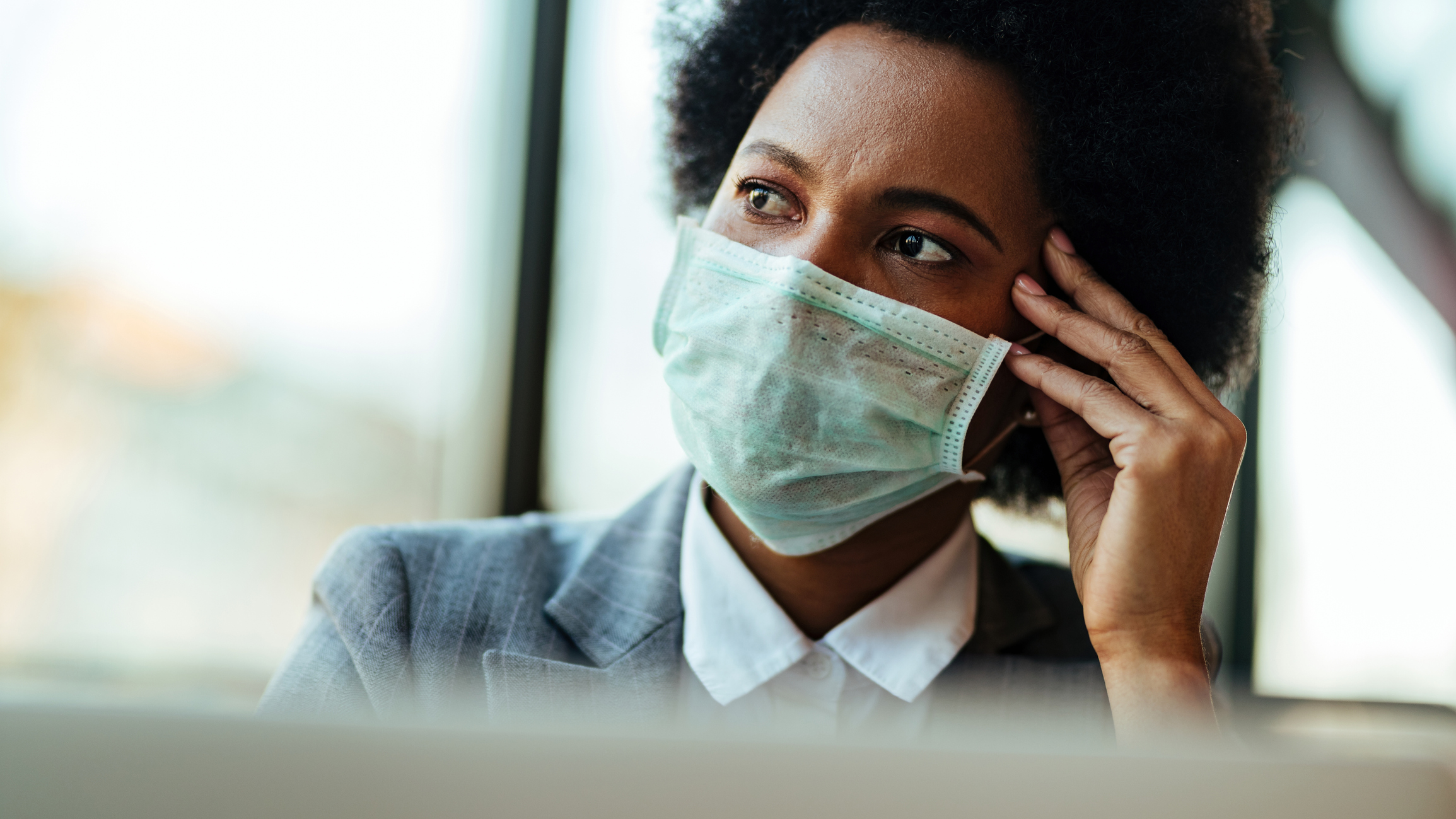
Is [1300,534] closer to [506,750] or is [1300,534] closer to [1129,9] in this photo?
[1129,9]

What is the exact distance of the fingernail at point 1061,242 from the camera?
1331mm

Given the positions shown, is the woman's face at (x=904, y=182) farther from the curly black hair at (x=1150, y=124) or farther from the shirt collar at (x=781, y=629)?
the shirt collar at (x=781, y=629)

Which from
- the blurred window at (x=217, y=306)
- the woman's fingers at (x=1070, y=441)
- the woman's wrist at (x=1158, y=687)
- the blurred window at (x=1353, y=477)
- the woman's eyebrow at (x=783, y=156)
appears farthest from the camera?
the blurred window at (x=1353, y=477)

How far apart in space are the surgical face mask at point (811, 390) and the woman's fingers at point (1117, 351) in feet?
0.24

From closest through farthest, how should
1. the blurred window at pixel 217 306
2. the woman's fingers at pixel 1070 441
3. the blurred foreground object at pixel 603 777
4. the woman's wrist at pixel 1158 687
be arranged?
the blurred foreground object at pixel 603 777 → the woman's wrist at pixel 1158 687 → the woman's fingers at pixel 1070 441 → the blurred window at pixel 217 306

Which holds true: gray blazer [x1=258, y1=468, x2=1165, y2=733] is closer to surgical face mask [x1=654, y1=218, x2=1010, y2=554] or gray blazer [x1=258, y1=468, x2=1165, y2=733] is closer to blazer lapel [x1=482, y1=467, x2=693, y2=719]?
blazer lapel [x1=482, y1=467, x2=693, y2=719]

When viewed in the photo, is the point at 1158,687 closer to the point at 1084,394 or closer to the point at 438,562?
the point at 1084,394

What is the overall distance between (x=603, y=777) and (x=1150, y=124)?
1.27 m

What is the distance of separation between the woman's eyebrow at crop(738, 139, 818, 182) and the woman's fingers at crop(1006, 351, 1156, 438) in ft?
1.16

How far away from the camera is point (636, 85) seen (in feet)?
7.77

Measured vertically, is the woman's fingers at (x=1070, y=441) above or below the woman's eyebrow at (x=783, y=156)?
below

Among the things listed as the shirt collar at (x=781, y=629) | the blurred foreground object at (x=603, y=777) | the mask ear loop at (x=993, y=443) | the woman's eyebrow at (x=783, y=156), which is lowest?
the shirt collar at (x=781, y=629)

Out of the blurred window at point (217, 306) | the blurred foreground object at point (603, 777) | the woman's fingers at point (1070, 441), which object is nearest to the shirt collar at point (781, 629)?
the woman's fingers at point (1070, 441)

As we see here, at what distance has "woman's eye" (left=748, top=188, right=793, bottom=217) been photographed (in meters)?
1.29
